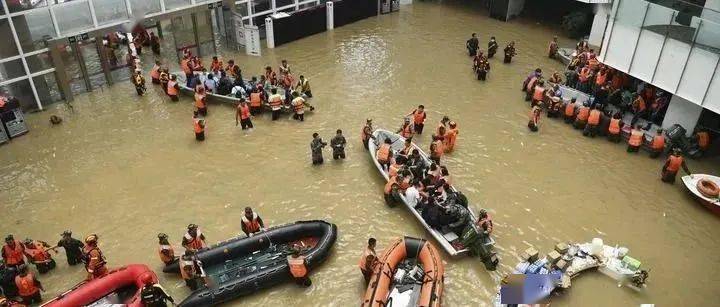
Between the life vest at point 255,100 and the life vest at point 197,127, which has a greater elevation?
the life vest at point 255,100

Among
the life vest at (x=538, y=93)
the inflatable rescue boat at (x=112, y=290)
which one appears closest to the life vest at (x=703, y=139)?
the life vest at (x=538, y=93)

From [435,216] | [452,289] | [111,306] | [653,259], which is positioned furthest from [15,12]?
[653,259]

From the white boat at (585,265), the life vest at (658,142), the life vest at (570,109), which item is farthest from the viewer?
the life vest at (570,109)

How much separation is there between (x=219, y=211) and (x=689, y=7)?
14.3m

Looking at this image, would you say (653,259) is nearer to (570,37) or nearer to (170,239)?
(170,239)

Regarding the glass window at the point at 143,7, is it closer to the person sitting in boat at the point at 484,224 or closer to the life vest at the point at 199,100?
the life vest at the point at 199,100

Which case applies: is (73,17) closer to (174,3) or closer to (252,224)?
(174,3)

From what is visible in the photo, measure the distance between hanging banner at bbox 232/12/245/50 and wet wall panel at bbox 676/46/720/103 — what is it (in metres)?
16.4

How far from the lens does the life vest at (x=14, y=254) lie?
444 inches

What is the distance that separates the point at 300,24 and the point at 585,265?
16936 millimetres

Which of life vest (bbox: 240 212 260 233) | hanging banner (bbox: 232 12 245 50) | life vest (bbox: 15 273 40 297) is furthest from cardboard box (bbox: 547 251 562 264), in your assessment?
hanging banner (bbox: 232 12 245 50)

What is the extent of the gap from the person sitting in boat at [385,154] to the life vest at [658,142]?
7.86 metres

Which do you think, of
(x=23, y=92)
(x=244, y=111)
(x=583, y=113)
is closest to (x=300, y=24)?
(x=244, y=111)

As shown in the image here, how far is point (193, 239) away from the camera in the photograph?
11633 millimetres
